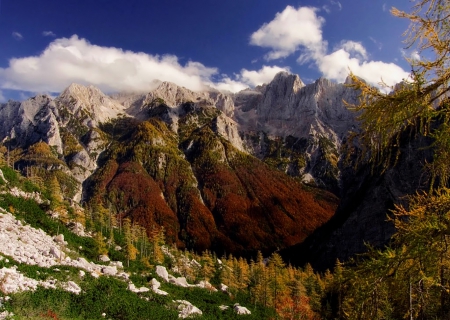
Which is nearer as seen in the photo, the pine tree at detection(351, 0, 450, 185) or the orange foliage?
the pine tree at detection(351, 0, 450, 185)

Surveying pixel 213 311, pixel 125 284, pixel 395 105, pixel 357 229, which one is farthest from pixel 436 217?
pixel 357 229

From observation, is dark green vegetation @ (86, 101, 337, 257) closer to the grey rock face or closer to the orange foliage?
the grey rock face

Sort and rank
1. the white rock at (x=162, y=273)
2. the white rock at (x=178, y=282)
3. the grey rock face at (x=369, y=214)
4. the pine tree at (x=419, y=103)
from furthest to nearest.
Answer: the grey rock face at (x=369, y=214), the white rock at (x=178, y=282), the white rock at (x=162, y=273), the pine tree at (x=419, y=103)

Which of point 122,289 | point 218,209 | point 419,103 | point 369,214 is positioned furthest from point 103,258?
point 218,209

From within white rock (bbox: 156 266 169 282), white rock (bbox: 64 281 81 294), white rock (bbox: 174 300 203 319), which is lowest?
white rock (bbox: 156 266 169 282)

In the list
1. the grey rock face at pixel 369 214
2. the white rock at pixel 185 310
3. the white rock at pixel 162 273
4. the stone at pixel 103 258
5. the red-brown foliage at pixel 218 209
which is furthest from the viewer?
the red-brown foliage at pixel 218 209

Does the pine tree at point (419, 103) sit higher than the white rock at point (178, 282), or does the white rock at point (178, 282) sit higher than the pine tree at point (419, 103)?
the pine tree at point (419, 103)

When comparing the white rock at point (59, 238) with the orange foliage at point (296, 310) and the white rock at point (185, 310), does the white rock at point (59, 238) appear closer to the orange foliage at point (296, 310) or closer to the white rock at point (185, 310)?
the white rock at point (185, 310)

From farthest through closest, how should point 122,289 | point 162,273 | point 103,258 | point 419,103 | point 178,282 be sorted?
point 178,282
point 162,273
point 103,258
point 122,289
point 419,103

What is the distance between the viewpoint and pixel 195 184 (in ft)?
646

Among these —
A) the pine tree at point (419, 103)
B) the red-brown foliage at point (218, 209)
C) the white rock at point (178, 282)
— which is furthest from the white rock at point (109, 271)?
the red-brown foliage at point (218, 209)

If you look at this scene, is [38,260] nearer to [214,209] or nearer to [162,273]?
[162,273]

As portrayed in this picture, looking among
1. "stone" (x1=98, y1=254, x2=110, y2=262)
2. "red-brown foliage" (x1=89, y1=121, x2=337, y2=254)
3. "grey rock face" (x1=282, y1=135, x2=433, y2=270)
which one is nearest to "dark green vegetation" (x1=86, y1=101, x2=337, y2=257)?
"red-brown foliage" (x1=89, y1=121, x2=337, y2=254)

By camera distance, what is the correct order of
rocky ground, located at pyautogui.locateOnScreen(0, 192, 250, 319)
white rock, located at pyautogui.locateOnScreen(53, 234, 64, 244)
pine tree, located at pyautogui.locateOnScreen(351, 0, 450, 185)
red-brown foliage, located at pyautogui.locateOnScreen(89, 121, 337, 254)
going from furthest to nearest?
1. red-brown foliage, located at pyautogui.locateOnScreen(89, 121, 337, 254)
2. white rock, located at pyautogui.locateOnScreen(53, 234, 64, 244)
3. rocky ground, located at pyautogui.locateOnScreen(0, 192, 250, 319)
4. pine tree, located at pyautogui.locateOnScreen(351, 0, 450, 185)
